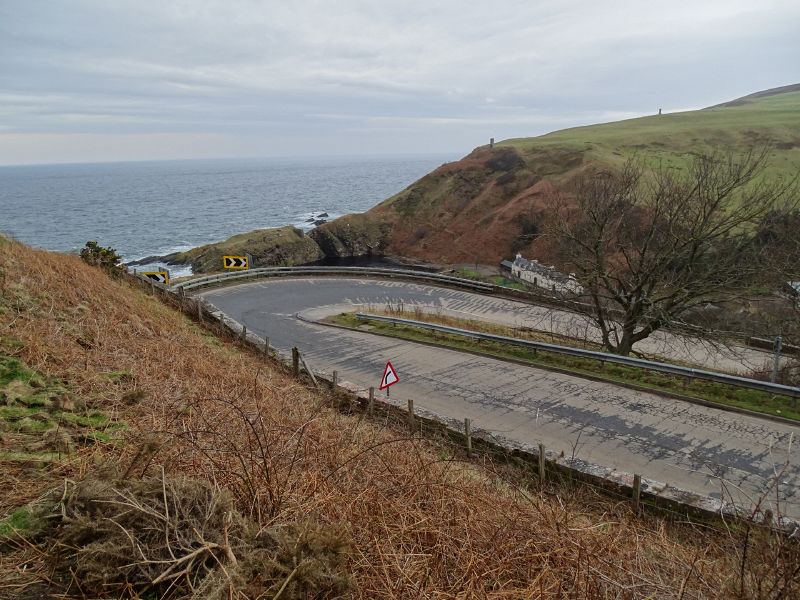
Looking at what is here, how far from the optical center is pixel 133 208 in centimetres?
12075

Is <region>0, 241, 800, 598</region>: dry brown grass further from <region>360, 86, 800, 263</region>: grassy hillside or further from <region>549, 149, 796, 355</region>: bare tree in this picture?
<region>360, 86, 800, 263</region>: grassy hillside

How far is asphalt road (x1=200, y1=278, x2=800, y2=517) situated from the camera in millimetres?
9867

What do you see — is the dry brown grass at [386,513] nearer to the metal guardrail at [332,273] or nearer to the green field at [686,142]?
the metal guardrail at [332,273]

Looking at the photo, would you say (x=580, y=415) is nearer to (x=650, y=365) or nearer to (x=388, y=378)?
(x=650, y=365)

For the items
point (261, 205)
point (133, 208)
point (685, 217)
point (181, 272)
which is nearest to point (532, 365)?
point (685, 217)

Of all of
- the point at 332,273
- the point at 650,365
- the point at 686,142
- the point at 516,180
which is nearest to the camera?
the point at 650,365

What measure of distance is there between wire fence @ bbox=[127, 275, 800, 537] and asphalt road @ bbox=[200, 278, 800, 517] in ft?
1.61

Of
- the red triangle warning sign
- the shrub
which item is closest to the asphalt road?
the red triangle warning sign

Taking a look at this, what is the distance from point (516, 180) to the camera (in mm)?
53812

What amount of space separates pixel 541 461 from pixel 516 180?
48.0 metres

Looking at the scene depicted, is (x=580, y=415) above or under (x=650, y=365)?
under

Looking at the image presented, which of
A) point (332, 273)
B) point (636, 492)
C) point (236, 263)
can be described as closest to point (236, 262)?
point (236, 263)

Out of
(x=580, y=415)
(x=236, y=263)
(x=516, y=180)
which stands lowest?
(x=580, y=415)

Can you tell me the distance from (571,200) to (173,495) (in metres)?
43.3
